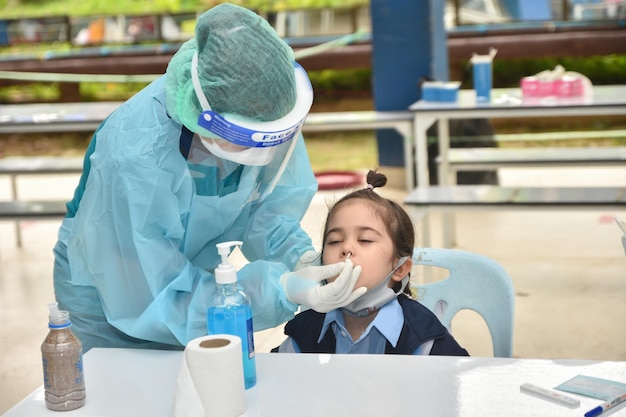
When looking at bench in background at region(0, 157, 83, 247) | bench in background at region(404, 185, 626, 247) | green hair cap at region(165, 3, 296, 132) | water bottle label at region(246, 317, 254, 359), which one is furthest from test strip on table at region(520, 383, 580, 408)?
bench in background at region(0, 157, 83, 247)

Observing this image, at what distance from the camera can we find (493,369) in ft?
5.58

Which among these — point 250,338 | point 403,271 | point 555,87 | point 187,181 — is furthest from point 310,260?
point 555,87

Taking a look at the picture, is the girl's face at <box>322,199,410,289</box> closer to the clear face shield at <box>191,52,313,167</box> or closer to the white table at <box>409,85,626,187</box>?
the clear face shield at <box>191,52,313,167</box>

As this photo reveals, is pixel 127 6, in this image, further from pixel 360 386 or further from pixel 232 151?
pixel 360 386

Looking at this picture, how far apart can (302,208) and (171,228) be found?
53 cm

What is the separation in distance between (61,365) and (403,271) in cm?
91

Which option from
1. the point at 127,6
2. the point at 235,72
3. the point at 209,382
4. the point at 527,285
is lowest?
the point at 527,285

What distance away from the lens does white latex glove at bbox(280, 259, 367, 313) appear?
1.76 m

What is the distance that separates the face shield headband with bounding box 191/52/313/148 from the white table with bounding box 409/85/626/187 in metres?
2.71

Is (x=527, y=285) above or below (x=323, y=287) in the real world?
below

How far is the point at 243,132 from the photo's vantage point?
181 cm

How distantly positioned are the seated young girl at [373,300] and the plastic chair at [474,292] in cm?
11

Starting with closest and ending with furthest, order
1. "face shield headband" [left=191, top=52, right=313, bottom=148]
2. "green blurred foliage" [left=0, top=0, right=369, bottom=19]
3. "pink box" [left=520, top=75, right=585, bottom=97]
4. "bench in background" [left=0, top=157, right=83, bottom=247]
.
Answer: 1. "face shield headband" [left=191, top=52, right=313, bottom=148]
2. "bench in background" [left=0, top=157, right=83, bottom=247]
3. "pink box" [left=520, top=75, right=585, bottom=97]
4. "green blurred foliage" [left=0, top=0, right=369, bottom=19]

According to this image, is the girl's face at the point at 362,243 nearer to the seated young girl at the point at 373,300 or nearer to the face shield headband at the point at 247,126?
the seated young girl at the point at 373,300
